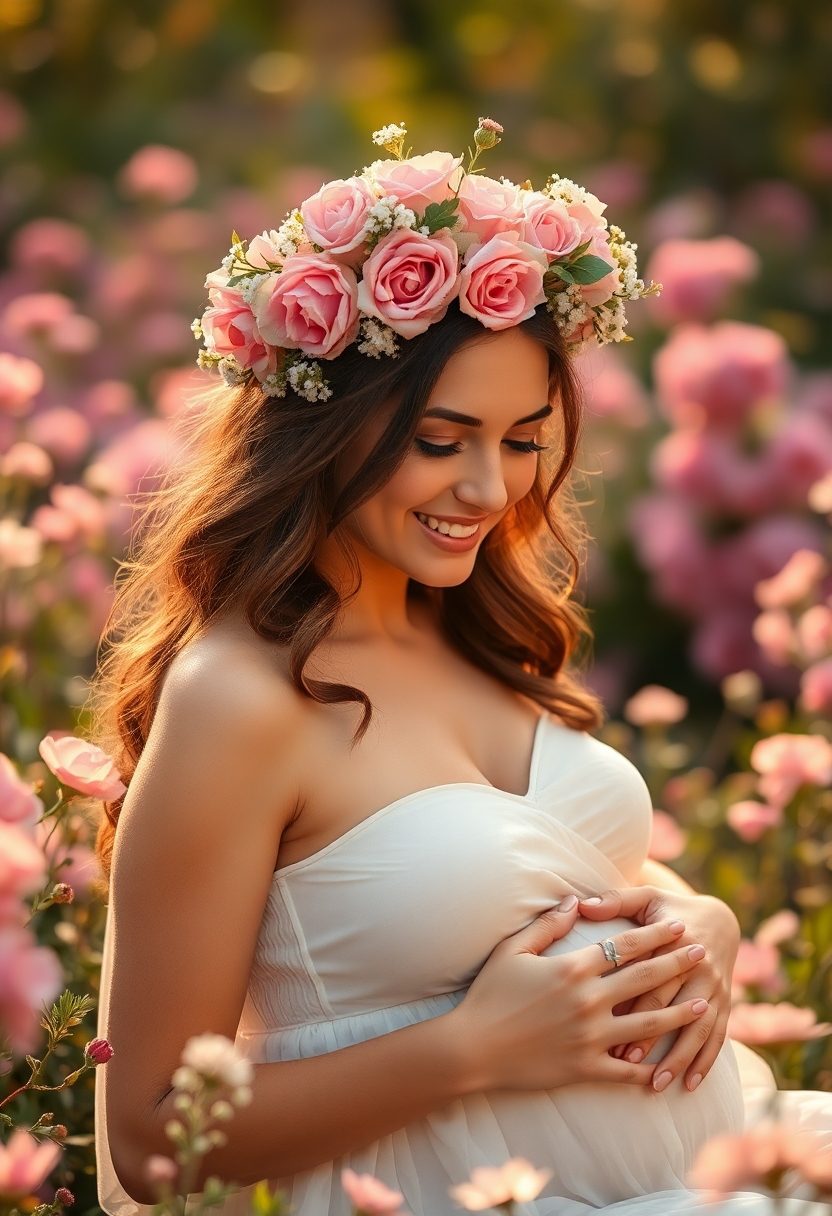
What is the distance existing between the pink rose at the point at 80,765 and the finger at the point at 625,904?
25.9 inches

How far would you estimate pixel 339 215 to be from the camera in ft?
6.39

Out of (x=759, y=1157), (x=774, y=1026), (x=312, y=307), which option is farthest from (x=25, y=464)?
(x=759, y=1157)

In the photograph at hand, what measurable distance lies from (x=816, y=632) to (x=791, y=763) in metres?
0.35

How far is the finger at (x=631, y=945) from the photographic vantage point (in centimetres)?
188

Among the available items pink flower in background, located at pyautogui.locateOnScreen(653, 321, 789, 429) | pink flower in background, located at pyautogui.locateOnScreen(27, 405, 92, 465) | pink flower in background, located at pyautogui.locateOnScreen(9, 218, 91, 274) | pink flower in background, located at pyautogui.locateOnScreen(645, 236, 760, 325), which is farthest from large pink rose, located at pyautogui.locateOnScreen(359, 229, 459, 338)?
pink flower in background, located at pyautogui.locateOnScreen(9, 218, 91, 274)

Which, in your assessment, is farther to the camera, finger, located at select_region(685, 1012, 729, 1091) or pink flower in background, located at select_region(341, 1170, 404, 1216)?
finger, located at select_region(685, 1012, 729, 1091)

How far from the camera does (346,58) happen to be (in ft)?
25.0

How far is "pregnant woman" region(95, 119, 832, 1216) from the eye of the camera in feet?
5.90

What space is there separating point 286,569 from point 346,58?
6333 millimetres

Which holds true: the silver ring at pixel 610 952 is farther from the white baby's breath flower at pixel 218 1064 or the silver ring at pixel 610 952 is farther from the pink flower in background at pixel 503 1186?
the white baby's breath flower at pixel 218 1064

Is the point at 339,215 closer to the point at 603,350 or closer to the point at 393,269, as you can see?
the point at 393,269

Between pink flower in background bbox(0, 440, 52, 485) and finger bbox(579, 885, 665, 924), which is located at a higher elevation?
pink flower in background bbox(0, 440, 52, 485)

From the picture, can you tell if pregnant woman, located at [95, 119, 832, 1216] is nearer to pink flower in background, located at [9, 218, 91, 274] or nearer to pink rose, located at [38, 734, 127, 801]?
pink rose, located at [38, 734, 127, 801]

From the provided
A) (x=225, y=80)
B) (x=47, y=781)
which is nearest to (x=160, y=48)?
(x=225, y=80)
